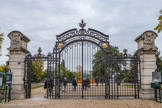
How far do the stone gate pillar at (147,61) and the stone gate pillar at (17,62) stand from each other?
25.4 ft

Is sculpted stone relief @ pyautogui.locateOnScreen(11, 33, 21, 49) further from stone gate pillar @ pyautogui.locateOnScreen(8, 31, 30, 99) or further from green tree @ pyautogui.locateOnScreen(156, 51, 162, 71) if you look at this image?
green tree @ pyautogui.locateOnScreen(156, 51, 162, 71)

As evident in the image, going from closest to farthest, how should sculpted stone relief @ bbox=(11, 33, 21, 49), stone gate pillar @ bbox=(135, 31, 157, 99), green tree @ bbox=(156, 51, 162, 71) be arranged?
1. stone gate pillar @ bbox=(135, 31, 157, 99)
2. sculpted stone relief @ bbox=(11, 33, 21, 49)
3. green tree @ bbox=(156, 51, 162, 71)

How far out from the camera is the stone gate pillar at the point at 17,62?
9984mm

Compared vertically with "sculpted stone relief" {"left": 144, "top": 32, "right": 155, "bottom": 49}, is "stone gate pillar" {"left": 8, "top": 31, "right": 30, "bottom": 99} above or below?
below

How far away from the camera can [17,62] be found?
1016 centimetres

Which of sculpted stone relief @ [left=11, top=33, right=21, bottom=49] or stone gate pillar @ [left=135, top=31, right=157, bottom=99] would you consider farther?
sculpted stone relief @ [left=11, top=33, right=21, bottom=49]

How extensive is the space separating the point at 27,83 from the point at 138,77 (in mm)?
7494

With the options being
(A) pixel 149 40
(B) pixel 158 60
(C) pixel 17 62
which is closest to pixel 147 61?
(A) pixel 149 40

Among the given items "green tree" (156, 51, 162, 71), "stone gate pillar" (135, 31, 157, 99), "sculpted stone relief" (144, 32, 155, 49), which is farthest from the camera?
"green tree" (156, 51, 162, 71)

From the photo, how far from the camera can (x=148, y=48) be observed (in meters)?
Answer: 10.2

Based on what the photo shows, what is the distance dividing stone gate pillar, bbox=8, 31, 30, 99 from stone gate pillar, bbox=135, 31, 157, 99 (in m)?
7.73

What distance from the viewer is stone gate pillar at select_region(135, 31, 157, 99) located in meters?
9.97

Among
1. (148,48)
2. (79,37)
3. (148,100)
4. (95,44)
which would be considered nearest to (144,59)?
(148,48)

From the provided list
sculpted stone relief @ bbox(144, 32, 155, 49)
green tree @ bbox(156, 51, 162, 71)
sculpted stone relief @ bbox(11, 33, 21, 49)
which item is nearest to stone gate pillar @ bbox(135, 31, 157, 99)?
sculpted stone relief @ bbox(144, 32, 155, 49)
